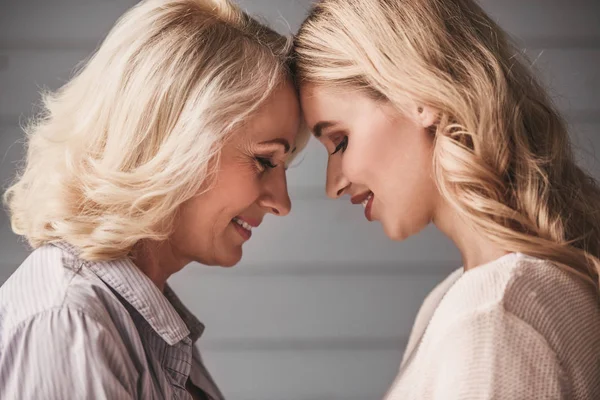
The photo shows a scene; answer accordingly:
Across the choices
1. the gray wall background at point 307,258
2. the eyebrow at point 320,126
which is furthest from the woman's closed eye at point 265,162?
the gray wall background at point 307,258

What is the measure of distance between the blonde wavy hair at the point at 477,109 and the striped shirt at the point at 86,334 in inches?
28.8

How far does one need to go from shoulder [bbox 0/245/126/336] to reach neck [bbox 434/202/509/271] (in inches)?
33.1

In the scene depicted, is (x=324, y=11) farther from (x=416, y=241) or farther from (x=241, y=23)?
(x=416, y=241)

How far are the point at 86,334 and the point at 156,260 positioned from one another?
1.61ft

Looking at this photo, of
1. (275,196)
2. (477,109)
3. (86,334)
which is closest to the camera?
(86,334)

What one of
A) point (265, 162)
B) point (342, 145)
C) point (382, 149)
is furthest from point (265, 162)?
point (382, 149)

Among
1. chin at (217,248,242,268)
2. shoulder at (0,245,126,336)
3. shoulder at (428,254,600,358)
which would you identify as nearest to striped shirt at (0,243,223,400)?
shoulder at (0,245,126,336)

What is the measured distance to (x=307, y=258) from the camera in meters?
3.32

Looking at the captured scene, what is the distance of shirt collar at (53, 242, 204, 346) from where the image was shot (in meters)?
1.90

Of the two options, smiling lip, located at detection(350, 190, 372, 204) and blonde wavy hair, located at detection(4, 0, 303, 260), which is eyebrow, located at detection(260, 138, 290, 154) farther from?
smiling lip, located at detection(350, 190, 372, 204)

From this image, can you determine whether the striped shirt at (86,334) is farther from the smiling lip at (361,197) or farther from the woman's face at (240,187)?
the smiling lip at (361,197)

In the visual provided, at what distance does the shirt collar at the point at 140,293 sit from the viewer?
190cm

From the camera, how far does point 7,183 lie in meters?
3.31

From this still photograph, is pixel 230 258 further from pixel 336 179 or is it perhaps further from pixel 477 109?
pixel 477 109
